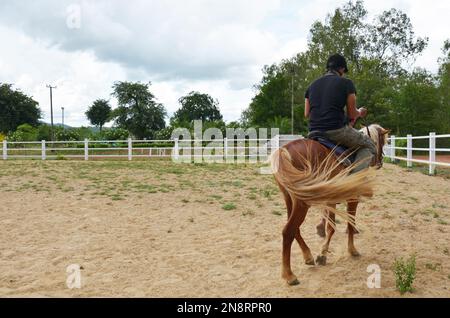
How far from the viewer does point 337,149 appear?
3.81 meters

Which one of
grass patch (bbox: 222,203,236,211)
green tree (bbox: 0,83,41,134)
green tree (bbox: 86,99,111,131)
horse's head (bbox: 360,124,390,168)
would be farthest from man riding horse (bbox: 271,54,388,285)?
green tree (bbox: 86,99,111,131)

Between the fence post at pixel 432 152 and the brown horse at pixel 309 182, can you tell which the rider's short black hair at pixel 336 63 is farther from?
the fence post at pixel 432 152

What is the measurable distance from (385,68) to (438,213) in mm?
35587

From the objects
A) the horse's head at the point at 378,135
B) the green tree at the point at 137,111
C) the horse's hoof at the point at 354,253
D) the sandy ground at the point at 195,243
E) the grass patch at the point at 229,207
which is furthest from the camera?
the green tree at the point at 137,111

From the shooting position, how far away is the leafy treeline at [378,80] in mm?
30812

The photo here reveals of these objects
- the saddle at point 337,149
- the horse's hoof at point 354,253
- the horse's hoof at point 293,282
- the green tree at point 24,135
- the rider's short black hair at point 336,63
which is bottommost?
the horse's hoof at point 293,282

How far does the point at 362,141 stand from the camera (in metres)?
3.92

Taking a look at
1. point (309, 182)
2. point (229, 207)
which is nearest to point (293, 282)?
point (309, 182)

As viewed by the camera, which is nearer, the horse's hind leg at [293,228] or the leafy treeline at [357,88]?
the horse's hind leg at [293,228]

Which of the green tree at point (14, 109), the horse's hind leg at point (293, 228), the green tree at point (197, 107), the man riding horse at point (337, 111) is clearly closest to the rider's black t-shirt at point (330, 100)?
the man riding horse at point (337, 111)

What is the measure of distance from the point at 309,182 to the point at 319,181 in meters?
0.09

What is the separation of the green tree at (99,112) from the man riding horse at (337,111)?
81.6m

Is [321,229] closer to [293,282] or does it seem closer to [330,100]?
[293,282]

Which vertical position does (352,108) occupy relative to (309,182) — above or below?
above
